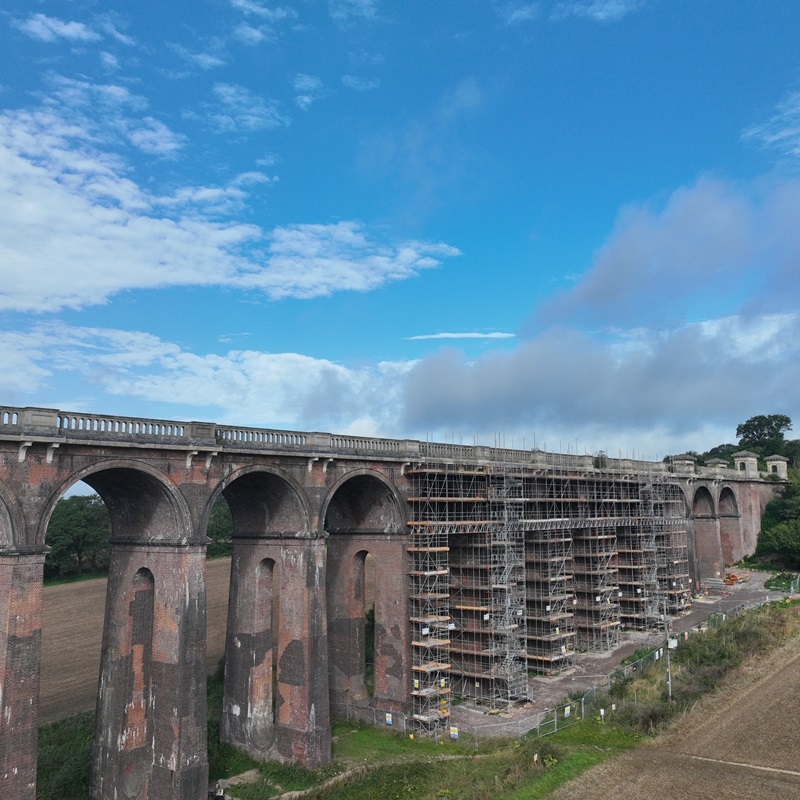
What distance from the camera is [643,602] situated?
163ft

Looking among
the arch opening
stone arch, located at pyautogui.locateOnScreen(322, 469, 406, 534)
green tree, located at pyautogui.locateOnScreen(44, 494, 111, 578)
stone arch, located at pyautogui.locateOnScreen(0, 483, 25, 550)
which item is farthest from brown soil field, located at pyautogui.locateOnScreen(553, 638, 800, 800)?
green tree, located at pyautogui.locateOnScreen(44, 494, 111, 578)

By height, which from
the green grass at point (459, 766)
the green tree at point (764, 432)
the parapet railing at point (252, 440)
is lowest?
the green grass at point (459, 766)

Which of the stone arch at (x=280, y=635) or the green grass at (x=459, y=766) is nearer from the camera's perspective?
the green grass at (x=459, y=766)

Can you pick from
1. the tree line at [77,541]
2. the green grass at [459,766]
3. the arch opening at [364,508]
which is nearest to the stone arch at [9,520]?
the green grass at [459,766]

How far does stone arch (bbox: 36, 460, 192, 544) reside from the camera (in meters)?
25.2

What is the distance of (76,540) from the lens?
81.4 meters

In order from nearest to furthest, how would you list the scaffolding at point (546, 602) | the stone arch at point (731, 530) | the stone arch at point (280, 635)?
the stone arch at point (280, 635)
the scaffolding at point (546, 602)
the stone arch at point (731, 530)

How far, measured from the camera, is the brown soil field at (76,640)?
3859cm

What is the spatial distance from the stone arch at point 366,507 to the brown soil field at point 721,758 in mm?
14321

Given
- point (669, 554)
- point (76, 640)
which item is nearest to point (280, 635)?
point (76, 640)

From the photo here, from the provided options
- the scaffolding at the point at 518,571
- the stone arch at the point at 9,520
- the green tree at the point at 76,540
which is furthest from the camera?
the green tree at the point at 76,540

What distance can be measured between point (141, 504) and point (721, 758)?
2431cm

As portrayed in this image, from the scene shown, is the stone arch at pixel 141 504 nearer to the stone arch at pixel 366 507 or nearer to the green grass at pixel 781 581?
the stone arch at pixel 366 507

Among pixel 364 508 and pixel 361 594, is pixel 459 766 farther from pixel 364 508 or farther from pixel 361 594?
pixel 364 508
